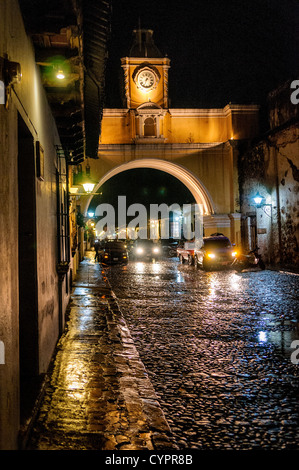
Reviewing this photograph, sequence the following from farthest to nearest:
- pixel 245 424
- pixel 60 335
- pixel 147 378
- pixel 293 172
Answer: pixel 293 172 → pixel 60 335 → pixel 147 378 → pixel 245 424

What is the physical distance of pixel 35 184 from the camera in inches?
186

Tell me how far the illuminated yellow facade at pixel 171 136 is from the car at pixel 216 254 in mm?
9152

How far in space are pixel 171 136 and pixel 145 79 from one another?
461 cm

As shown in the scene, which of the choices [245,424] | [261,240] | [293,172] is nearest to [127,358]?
[245,424]

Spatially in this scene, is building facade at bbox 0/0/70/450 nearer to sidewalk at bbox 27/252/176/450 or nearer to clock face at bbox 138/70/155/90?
sidewalk at bbox 27/252/176/450

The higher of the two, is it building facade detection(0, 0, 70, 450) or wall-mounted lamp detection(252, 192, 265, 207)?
wall-mounted lamp detection(252, 192, 265, 207)

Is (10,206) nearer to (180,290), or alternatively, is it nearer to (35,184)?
→ (35,184)

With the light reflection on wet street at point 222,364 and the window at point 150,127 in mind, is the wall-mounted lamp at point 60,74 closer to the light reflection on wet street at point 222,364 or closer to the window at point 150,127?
the light reflection on wet street at point 222,364

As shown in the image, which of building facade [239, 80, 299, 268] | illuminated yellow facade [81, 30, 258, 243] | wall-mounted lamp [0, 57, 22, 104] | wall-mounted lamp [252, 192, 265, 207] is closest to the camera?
wall-mounted lamp [0, 57, 22, 104]

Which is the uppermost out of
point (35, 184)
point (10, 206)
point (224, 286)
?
point (35, 184)

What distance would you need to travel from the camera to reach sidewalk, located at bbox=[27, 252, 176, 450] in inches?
144

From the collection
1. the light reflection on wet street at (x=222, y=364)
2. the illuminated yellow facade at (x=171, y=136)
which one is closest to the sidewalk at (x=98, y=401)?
the light reflection on wet street at (x=222, y=364)

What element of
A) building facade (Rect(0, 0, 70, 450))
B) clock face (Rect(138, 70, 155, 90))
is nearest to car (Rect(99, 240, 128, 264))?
clock face (Rect(138, 70, 155, 90))

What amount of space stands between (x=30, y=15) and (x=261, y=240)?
2394 centimetres
